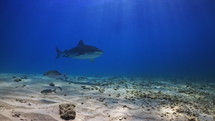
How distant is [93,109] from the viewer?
4.79 meters

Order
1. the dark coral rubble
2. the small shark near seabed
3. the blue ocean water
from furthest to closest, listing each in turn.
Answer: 1. the blue ocean water
2. the small shark near seabed
3. the dark coral rubble

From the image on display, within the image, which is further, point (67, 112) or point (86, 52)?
point (86, 52)

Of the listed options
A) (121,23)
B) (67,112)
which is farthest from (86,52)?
(121,23)

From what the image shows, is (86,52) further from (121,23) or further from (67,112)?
(121,23)

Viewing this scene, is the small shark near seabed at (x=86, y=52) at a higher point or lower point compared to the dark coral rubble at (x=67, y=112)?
higher

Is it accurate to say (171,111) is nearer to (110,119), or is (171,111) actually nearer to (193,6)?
(110,119)

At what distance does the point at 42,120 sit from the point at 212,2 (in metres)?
46.5

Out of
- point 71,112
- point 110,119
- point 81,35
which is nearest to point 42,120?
point 71,112

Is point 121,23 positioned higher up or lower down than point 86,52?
higher up

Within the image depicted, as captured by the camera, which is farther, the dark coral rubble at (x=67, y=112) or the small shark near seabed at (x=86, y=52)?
the small shark near seabed at (x=86, y=52)

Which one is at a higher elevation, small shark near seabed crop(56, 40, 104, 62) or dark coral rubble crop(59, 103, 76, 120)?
small shark near seabed crop(56, 40, 104, 62)

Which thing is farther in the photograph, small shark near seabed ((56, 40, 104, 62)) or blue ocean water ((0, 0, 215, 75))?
blue ocean water ((0, 0, 215, 75))

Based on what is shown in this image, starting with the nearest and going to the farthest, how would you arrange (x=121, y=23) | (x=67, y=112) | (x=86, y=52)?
(x=67, y=112)
(x=86, y=52)
(x=121, y=23)

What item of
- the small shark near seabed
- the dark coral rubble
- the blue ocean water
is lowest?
the dark coral rubble
